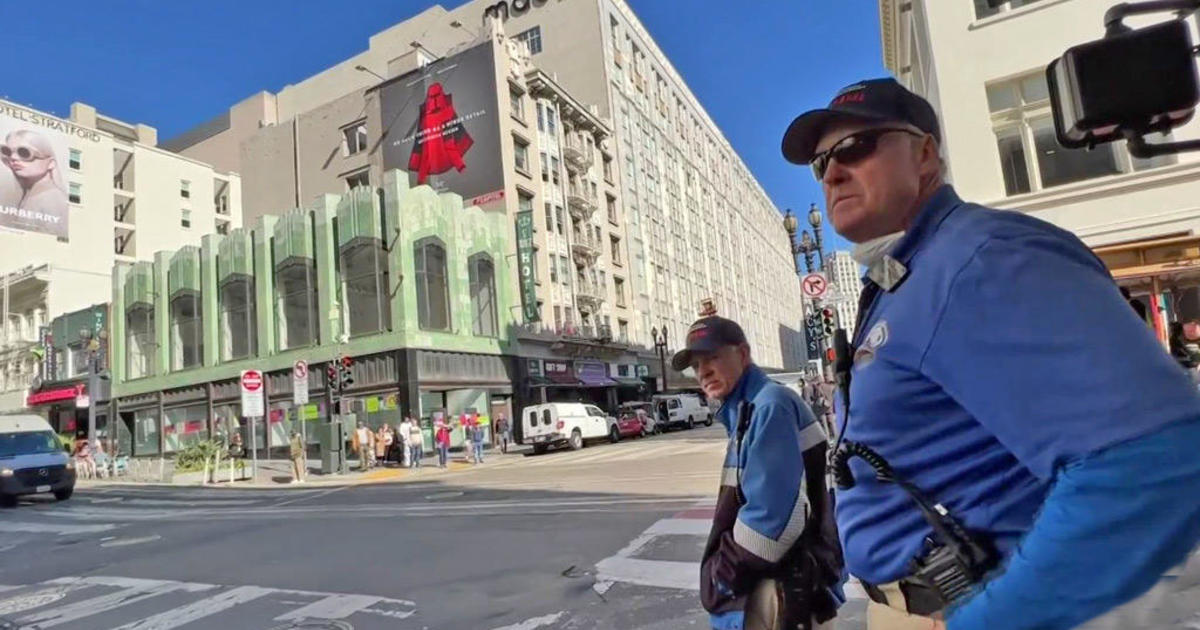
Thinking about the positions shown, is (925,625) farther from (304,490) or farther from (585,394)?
(585,394)

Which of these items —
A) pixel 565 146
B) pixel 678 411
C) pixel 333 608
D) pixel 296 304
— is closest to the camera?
pixel 333 608

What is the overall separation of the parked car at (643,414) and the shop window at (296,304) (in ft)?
48.4

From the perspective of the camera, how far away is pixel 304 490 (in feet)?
62.9

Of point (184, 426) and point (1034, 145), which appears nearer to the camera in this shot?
point (1034, 145)

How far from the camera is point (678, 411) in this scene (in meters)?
38.0

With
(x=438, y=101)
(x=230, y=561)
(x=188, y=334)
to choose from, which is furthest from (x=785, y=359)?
(x=230, y=561)

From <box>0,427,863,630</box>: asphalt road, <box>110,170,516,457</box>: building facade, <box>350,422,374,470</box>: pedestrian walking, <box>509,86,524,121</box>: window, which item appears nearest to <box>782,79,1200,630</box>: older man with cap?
<box>0,427,863,630</box>: asphalt road

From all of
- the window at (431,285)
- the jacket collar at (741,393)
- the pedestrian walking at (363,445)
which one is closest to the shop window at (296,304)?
the window at (431,285)

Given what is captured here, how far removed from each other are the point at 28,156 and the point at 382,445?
36.0 m

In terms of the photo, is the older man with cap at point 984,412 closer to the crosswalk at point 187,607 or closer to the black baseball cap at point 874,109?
the black baseball cap at point 874,109

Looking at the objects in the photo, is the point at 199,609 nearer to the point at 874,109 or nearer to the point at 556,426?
the point at 874,109

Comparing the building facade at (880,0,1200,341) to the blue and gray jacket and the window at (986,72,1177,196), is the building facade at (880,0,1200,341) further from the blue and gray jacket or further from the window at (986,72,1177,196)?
the blue and gray jacket

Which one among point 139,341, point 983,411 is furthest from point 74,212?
point 983,411

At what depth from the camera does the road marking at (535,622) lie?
5.02 metres
